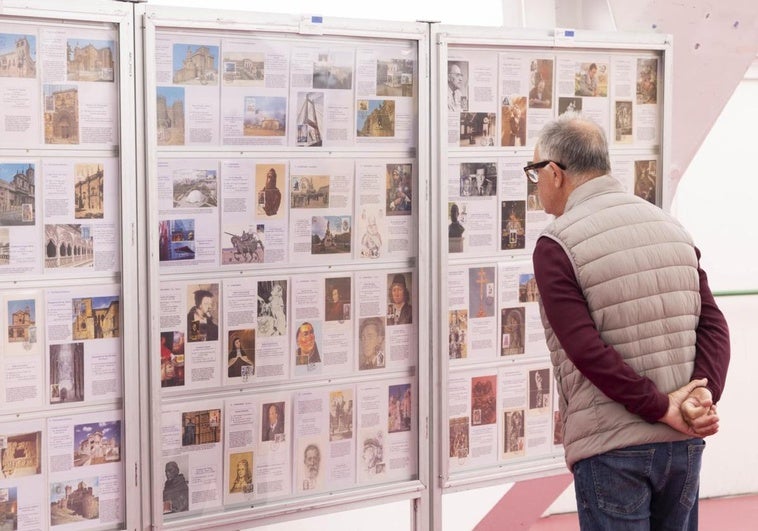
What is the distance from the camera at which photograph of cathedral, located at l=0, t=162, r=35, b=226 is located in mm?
2689

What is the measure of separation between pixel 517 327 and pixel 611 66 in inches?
39.2

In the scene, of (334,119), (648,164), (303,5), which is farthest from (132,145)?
(648,164)

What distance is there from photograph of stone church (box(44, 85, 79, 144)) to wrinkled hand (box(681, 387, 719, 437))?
1773mm

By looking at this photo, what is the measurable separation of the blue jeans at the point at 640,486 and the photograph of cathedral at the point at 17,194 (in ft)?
5.35

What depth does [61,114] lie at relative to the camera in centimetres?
275

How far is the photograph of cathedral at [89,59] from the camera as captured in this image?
8.98 ft

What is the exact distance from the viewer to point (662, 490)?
237 cm

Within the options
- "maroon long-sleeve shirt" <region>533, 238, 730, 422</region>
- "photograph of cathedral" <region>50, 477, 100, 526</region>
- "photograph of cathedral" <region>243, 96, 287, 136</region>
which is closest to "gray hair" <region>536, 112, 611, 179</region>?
"maroon long-sleeve shirt" <region>533, 238, 730, 422</region>

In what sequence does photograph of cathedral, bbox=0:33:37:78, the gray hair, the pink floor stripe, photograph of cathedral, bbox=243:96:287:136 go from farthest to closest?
the pink floor stripe < photograph of cathedral, bbox=243:96:287:136 < photograph of cathedral, bbox=0:33:37:78 < the gray hair

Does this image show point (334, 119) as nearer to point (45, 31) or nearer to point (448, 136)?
point (448, 136)

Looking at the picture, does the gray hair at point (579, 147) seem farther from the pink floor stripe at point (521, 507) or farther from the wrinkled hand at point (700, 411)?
the pink floor stripe at point (521, 507)

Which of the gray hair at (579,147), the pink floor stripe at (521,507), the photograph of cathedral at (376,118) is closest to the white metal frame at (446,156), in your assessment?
the photograph of cathedral at (376,118)

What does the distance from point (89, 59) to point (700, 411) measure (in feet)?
6.12

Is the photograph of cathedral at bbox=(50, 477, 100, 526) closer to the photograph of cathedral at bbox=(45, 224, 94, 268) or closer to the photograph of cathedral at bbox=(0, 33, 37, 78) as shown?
the photograph of cathedral at bbox=(45, 224, 94, 268)
